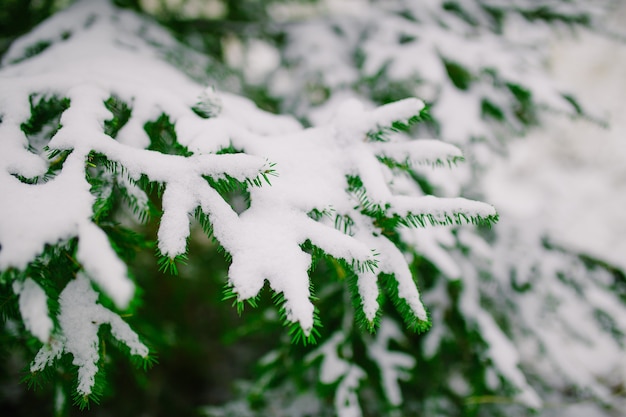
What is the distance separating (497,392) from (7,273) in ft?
8.52

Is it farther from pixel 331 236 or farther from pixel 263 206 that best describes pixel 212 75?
pixel 331 236

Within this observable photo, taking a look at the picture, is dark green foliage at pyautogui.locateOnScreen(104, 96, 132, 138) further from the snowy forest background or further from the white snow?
the white snow

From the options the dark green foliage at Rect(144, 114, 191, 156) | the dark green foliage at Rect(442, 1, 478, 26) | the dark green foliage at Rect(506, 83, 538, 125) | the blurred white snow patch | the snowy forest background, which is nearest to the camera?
the blurred white snow patch

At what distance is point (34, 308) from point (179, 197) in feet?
1.42

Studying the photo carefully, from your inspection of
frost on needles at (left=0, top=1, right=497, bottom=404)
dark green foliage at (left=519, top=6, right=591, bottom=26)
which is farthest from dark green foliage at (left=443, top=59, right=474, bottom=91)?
frost on needles at (left=0, top=1, right=497, bottom=404)

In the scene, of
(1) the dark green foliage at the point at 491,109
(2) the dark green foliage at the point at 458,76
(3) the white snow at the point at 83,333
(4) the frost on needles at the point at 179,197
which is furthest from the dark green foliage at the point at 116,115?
(1) the dark green foliage at the point at 491,109

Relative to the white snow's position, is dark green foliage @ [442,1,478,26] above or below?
above

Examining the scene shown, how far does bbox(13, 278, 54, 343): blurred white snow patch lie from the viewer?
0.81m

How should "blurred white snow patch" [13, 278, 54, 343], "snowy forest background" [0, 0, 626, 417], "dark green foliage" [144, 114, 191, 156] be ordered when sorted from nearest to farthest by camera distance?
1. "blurred white snow patch" [13, 278, 54, 343]
2. "dark green foliage" [144, 114, 191, 156]
3. "snowy forest background" [0, 0, 626, 417]

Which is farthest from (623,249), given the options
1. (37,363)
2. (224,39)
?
(37,363)

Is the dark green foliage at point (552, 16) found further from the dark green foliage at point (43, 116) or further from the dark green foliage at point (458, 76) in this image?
the dark green foliage at point (43, 116)

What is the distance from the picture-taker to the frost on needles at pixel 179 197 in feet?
2.97

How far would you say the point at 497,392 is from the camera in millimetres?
2279

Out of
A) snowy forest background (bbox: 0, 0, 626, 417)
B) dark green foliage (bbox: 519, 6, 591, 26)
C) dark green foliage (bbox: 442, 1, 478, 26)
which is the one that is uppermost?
dark green foliage (bbox: 519, 6, 591, 26)
